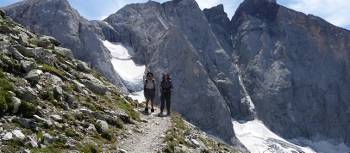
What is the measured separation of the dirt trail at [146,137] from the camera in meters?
23.3

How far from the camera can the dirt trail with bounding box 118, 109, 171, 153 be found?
23.3 meters

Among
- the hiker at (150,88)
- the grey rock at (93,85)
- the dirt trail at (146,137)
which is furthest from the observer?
the hiker at (150,88)

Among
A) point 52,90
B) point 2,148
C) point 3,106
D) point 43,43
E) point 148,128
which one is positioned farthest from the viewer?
point 43,43

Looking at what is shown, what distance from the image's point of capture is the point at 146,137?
26031 mm

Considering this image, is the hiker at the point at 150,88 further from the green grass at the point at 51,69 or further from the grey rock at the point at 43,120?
the grey rock at the point at 43,120

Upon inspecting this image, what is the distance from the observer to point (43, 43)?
104 ft

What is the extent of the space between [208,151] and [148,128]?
3.29 m

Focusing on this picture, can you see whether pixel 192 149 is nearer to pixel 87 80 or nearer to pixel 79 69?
pixel 87 80

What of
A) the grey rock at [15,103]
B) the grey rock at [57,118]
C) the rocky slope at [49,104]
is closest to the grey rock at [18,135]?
the rocky slope at [49,104]

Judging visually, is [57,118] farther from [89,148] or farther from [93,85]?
[93,85]

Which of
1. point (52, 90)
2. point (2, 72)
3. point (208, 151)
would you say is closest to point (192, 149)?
point (208, 151)

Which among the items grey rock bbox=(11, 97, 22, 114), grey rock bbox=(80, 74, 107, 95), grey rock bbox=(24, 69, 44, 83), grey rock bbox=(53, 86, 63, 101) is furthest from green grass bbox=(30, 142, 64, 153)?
grey rock bbox=(80, 74, 107, 95)

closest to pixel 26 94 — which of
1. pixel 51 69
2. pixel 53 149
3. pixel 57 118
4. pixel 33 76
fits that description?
pixel 57 118

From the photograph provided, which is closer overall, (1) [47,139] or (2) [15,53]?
(1) [47,139]
